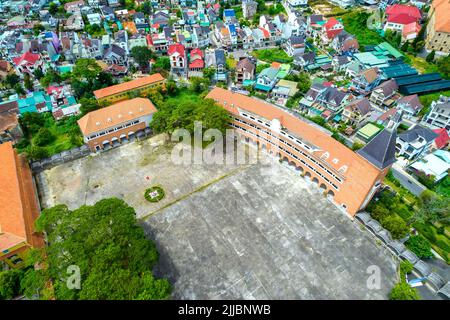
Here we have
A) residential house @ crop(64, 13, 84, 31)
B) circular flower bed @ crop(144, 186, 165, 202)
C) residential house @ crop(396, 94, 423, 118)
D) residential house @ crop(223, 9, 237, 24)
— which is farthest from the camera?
residential house @ crop(223, 9, 237, 24)

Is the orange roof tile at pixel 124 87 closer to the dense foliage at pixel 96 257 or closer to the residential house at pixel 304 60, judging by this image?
the dense foliage at pixel 96 257

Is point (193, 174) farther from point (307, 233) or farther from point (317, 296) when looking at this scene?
point (317, 296)

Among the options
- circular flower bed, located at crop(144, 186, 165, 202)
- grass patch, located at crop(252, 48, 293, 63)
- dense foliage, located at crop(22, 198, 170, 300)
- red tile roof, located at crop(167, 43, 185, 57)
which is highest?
red tile roof, located at crop(167, 43, 185, 57)

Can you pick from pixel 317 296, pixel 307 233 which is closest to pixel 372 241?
pixel 307 233

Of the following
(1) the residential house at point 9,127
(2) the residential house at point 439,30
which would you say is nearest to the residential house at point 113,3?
(1) the residential house at point 9,127

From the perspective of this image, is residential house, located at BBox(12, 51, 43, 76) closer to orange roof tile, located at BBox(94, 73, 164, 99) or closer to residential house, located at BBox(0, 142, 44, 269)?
orange roof tile, located at BBox(94, 73, 164, 99)

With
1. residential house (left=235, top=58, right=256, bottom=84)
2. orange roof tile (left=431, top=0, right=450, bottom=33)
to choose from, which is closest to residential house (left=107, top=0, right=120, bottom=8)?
residential house (left=235, top=58, right=256, bottom=84)
